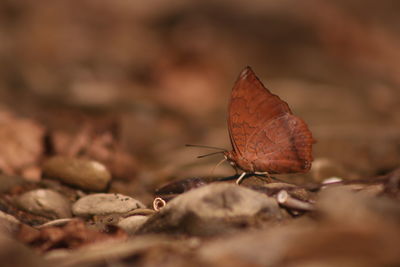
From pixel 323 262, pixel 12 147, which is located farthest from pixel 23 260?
pixel 12 147

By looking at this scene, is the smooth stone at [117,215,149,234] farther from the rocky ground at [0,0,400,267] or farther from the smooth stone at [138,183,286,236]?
the smooth stone at [138,183,286,236]

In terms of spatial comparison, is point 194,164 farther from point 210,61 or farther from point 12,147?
point 210,61

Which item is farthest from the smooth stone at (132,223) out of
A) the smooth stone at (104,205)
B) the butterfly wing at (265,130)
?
the butterfly wing at (265,130)

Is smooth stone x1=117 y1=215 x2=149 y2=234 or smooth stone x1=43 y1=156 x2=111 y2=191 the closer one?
smooth stone x1=117 y1=215 x2=149 y2=234

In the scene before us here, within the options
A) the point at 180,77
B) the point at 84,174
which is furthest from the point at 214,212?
the point at 180,77

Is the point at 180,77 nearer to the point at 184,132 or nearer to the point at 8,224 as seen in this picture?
the point at 184,132

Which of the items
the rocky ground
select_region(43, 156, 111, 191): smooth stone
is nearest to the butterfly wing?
the rocky ground
